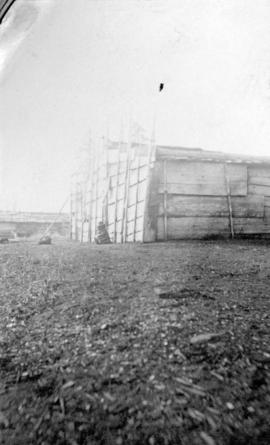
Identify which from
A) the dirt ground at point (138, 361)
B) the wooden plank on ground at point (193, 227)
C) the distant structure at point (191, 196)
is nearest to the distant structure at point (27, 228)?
the distant structure at point (191, 196)

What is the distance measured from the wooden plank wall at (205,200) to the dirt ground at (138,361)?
5.53 meters

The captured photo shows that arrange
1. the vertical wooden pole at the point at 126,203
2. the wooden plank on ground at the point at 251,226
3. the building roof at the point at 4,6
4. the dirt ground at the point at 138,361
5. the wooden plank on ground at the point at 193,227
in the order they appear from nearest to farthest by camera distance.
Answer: the dirt ground at the point at 138,361, the building roof at the point at 4,6, the wooden plank on ground at the point at 193,227, the wooden plank on ground at the point at 251,226, the vertical wooden pole at the point at 126,203

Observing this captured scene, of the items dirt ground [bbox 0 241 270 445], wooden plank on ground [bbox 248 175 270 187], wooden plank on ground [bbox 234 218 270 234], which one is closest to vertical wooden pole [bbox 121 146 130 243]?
wooden plank on ground [bbox 234 218 270 234]

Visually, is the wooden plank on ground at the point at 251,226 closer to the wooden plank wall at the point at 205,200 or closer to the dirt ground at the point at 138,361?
the wooden plank wall at the point at 205,200

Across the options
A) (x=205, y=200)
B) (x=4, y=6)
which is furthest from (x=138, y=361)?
(x=205, y=200)

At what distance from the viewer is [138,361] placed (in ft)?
7.66

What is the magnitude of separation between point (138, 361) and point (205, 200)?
8655 mm

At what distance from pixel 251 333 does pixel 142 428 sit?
4.83 feet

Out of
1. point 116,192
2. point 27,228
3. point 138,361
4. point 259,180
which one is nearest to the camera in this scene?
point 138,361

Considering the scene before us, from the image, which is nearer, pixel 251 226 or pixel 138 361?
pixel 138 361

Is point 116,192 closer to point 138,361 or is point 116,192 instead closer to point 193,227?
point 193,227

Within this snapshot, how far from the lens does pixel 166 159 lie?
1009 centimetres

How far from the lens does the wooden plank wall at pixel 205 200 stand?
10.1 m

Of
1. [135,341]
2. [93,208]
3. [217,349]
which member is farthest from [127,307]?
[93,208]
